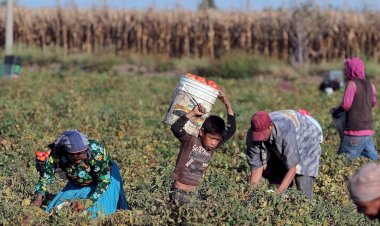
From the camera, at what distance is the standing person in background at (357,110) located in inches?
391

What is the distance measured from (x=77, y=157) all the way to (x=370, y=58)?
75.6ft

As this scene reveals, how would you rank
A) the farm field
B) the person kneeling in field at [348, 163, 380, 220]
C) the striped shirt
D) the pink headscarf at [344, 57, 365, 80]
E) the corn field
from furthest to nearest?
the corn field, the pink headscarf at [344, 57, 365, 80], the striped shirt, the farm field, the person kneeling in field at [348, 163, 380, 220]

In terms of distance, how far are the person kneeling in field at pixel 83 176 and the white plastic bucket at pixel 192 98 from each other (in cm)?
70

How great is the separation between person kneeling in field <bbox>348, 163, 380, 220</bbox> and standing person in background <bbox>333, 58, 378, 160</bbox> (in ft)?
17.7

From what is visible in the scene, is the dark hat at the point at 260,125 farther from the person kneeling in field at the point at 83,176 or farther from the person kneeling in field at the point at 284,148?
the person kneeling in field at the point at 83,176

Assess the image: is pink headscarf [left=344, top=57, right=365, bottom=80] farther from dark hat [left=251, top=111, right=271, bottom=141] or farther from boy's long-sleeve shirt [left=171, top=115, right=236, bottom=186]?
boy's long-sleeve shirt [left=171, top=115, right=236, bottom=186]

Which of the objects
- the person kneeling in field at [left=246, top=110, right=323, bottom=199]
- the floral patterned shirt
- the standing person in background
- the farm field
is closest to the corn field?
the farm field

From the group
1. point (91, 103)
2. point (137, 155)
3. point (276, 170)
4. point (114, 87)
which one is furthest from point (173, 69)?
point (276, 170)

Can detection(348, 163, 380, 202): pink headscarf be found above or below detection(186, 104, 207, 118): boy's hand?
above

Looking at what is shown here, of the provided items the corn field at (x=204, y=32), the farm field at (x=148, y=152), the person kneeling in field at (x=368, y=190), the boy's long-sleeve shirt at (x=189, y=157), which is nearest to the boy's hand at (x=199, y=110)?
the boy's long-sleeve shirt at (x=189, y=157)

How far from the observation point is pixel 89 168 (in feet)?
23.7

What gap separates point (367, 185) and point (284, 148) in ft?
9.60

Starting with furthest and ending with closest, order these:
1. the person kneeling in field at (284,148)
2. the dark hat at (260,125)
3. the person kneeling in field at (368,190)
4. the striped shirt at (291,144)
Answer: the striped shirt at (291,144)
the person kneeling in field at (284,148)
the dark hat at (260,125)
the person kneeling in field at (368,190)

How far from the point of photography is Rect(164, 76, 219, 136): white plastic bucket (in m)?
7.33
